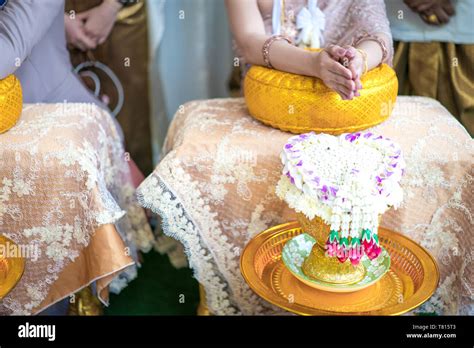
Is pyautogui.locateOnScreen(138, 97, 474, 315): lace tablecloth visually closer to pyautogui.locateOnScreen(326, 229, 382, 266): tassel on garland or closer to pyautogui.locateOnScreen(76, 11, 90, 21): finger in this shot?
pyautogui.locateOnScreen(326, 229, 382, 266): tassel on garland

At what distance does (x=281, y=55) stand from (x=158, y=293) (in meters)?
0.82

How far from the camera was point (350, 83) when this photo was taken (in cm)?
132

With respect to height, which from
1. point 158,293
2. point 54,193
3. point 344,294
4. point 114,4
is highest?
point 114,4

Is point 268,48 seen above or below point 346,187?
above

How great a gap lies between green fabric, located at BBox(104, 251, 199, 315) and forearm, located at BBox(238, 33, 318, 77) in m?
0.71

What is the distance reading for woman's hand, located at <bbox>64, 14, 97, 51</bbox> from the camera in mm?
2188

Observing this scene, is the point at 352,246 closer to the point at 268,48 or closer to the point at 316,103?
the point at 316,103

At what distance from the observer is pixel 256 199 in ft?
4.65

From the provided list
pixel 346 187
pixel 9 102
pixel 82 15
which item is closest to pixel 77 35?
pixel 82 15

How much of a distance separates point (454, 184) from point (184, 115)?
2.25 ft

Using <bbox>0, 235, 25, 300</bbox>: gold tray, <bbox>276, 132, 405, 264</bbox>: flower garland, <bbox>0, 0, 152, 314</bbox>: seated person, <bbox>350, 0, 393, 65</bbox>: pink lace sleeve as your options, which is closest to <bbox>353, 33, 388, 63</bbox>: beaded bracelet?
<bbox>350, 0, 393, 65</bbox>: pink lace sleeve

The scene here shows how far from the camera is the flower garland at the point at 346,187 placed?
109cm

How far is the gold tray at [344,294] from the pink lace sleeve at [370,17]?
1.78 ft
